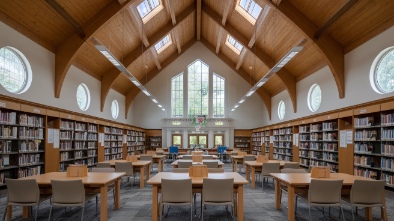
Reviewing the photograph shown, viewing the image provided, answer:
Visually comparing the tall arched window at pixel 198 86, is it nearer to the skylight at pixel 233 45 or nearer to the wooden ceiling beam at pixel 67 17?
the skylight at pixel 233 45

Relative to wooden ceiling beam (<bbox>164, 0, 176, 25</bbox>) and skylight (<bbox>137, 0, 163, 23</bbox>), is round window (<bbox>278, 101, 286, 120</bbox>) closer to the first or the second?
wooden ceiling beam (<bbox>164, 0, 176, 25</bbox>)

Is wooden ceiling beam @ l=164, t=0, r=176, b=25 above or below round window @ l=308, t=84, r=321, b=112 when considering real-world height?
above

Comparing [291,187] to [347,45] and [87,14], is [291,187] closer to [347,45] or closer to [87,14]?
[347,45]

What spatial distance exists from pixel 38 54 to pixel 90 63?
3.65m

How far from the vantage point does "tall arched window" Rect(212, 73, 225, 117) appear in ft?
68.5

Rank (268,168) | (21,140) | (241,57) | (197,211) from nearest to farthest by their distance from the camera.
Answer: (197,211), (21,140), (268,168), (241,57)

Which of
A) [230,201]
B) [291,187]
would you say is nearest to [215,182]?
[230,201]

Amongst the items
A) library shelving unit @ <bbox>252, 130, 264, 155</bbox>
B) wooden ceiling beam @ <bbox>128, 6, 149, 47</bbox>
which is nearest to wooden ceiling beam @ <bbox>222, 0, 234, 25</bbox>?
wooden ceiling beam @ <bbox>128, 6, 149, 47</bbox>

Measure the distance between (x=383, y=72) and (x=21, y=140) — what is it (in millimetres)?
9661

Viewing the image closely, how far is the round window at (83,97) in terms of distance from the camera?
1266cm

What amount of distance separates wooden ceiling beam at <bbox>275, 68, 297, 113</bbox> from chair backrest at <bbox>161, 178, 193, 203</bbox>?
439 inches

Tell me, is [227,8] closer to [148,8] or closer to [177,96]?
[148,8]

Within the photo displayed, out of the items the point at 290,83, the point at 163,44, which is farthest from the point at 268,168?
the point at 163,44

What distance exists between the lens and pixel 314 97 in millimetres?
12977
